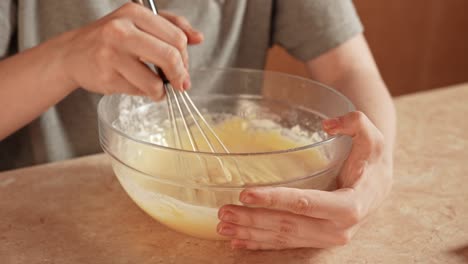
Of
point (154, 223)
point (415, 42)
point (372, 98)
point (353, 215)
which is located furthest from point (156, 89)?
point (415, 42)

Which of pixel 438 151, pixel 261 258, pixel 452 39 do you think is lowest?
pixel 452 39

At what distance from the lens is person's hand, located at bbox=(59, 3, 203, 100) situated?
0.70 m

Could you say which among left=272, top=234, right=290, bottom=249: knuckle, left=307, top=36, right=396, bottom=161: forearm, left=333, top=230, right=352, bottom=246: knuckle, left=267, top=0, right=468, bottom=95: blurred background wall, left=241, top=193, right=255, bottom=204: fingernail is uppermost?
left=241, top=193, right=255, bottom=204: fingernail

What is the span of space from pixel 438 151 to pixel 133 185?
0.50m

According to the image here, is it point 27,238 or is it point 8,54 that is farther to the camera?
point 8,54

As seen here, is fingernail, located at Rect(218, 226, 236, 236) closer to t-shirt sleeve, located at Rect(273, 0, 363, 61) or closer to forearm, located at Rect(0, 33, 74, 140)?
forearm, located at Rect(0, 33, 74, 140)

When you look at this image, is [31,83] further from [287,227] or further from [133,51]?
[287,227]

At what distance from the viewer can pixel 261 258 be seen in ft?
2.23

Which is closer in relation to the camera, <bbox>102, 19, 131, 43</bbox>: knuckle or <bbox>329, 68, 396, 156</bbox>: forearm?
<bbox>102, 19, 131, 43</bbox>: knuckle

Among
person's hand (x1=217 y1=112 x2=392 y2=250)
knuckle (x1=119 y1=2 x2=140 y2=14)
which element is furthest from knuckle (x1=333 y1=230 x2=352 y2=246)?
knuckle (x1=119 y1=2 x2=140 y2=14)

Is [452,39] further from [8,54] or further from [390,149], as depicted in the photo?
[8,54]

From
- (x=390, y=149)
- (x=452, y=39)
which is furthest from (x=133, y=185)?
(x=452, y=39)

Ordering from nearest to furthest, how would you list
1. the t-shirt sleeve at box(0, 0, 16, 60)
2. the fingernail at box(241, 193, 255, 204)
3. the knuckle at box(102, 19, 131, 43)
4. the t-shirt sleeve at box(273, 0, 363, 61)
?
1. the fingernail at box(241, 193, 255, 204)
2. the knuckle at box(102, 19, 131, 43)
3. the t-shirt sleeve at box(0, 0, 16, 60)
4. the t-shirt sleeve at box(273, 0, 363, 61)

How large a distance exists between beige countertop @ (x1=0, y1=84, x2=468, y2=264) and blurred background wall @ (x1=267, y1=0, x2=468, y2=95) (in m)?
1.22
